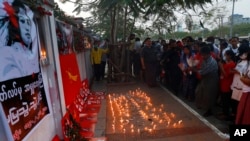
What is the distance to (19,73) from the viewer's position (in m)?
3.61

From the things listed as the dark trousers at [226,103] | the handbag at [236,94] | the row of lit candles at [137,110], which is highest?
the handbag at [236,94]

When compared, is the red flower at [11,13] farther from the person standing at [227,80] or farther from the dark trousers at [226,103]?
the dark trousers at [226,103]

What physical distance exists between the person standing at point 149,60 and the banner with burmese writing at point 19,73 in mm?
7596

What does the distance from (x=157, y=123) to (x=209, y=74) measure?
5.80 feet

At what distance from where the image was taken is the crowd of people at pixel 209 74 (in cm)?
572

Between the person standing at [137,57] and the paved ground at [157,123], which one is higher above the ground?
the person standing at [137,57]

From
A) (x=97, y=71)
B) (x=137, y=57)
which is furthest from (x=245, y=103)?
(x=97, y=71)

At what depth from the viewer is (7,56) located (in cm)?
333

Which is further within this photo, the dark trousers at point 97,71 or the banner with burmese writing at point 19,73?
the dark trousers at point 97,71

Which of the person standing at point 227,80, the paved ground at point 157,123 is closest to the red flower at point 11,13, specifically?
the paved ground at point 157,123

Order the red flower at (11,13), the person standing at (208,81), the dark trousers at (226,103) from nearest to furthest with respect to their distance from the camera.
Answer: the red flower at (11,13) → the dark trousers at (226,103) → the person standing at (208,81)

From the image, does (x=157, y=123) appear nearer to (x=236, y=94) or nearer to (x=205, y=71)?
(x=205, y=71)

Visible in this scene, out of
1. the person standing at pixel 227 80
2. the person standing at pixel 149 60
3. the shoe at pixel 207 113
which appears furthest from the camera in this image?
the person standing at pixel 149 60

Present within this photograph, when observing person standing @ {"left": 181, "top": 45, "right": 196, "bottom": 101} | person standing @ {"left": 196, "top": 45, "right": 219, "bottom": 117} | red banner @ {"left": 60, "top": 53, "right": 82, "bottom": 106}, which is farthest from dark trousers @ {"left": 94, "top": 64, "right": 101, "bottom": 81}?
person standing @ {"left": 196, "top": 45, "right": 219, "bottom": 117}
